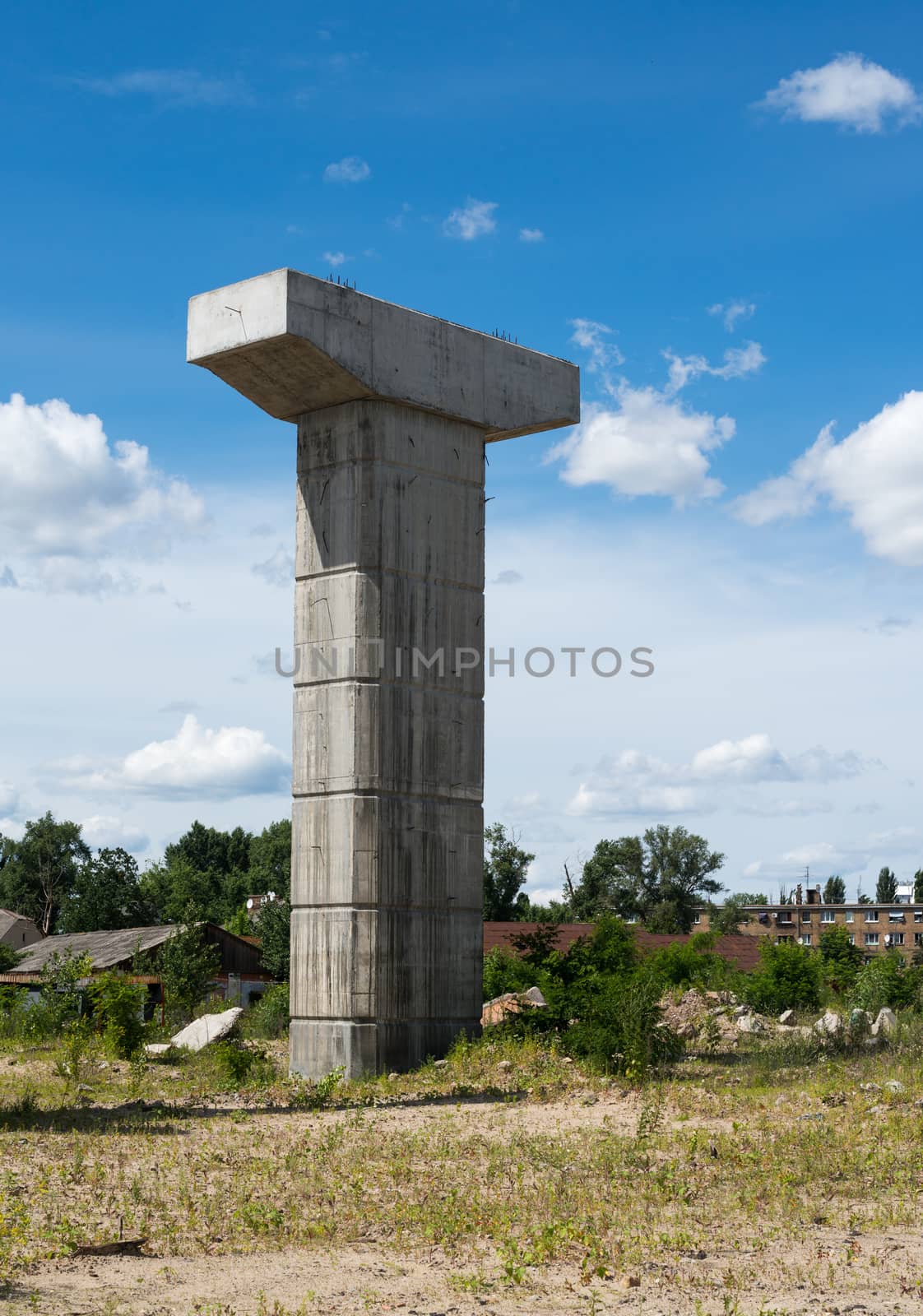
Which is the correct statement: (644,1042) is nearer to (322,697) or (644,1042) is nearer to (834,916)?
(322,697)

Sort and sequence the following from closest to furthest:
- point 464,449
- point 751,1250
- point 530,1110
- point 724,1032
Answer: point 751,1250
point 530,1110
point 464,449
point 724,1032

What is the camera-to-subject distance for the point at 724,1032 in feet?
88.9

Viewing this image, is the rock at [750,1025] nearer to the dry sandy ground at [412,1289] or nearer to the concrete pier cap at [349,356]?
the concrete pier cap at [349,356]

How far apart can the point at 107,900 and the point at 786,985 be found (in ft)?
132

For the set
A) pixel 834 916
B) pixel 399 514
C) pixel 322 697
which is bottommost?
pixel 834 916

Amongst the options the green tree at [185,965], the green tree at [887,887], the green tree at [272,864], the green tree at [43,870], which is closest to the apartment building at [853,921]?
the green tree at [887,887]

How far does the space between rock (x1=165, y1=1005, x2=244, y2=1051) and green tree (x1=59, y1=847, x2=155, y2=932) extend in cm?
3807

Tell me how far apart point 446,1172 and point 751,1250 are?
12.3 feet

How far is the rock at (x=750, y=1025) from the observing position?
26688 mm

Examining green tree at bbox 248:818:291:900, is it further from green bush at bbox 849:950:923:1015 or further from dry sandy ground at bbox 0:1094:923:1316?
dry sandy ground at bbox 0:1094:923:1316

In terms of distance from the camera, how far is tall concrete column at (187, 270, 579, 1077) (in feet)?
72.2

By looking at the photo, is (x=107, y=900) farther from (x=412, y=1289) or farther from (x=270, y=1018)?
(x=412, y=1289)

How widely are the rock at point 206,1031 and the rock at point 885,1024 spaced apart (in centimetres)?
1179

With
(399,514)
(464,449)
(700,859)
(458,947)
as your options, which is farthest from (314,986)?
(700,859)
